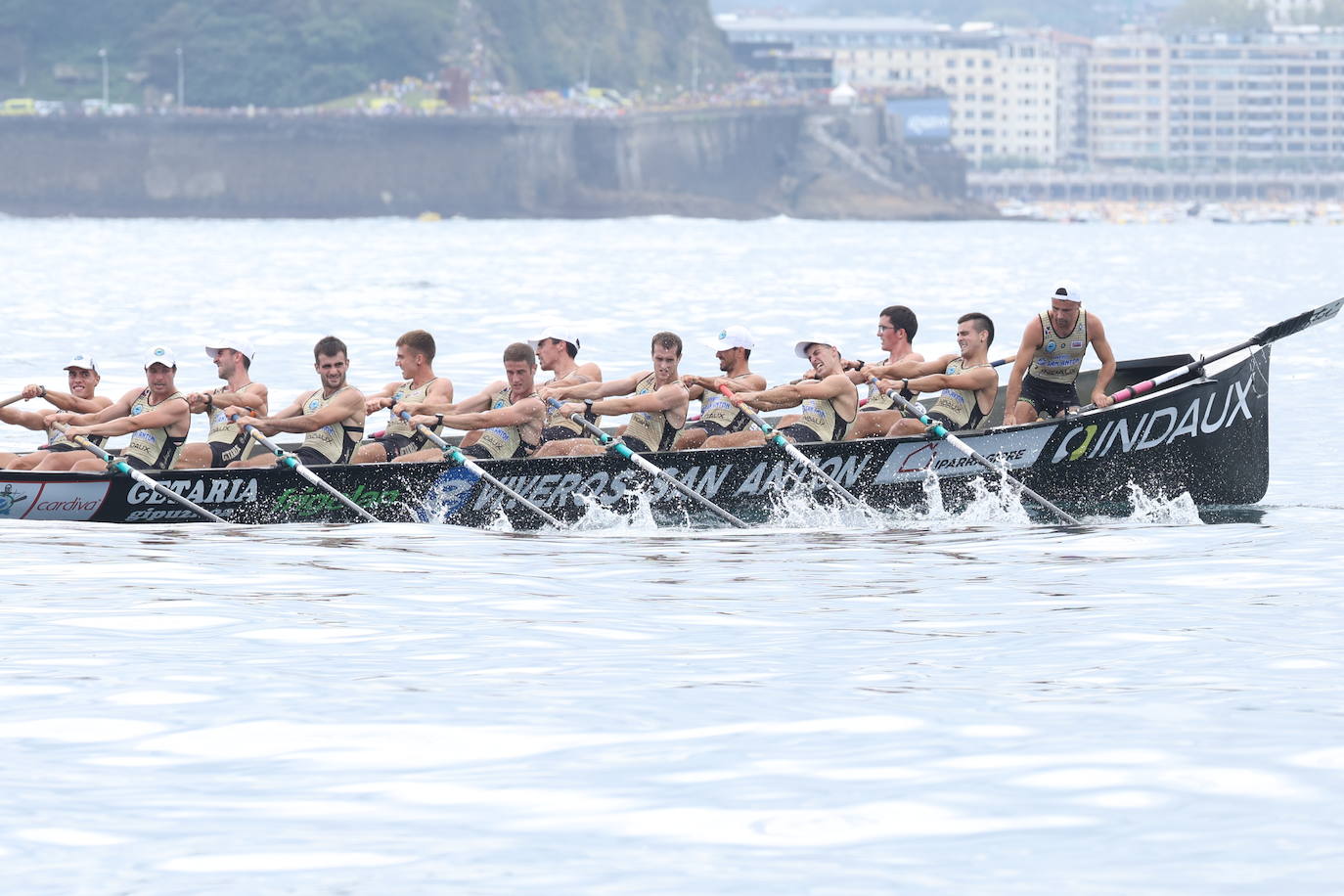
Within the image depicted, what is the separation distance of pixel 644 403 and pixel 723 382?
2.16 ft

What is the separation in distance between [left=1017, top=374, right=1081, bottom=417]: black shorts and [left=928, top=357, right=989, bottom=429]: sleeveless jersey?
51 cm

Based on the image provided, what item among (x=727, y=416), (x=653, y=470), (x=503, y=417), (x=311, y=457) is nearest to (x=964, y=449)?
(x=727, y=416)

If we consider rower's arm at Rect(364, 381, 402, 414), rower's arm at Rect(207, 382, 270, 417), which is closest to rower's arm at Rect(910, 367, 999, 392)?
rower's arm at Rect(364, 381, 402, 414)

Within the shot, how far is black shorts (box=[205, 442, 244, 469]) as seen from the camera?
16484 mm

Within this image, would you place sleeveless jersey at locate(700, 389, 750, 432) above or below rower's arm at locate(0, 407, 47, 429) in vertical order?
below

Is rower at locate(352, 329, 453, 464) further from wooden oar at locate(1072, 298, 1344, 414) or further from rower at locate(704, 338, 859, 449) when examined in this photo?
wooden oar at locate(1072, 298, 1344, 414)

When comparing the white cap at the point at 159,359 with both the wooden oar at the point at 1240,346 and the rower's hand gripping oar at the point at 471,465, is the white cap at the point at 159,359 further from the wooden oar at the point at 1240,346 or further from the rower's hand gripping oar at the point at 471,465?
the wooden oar at the point at 1240,346

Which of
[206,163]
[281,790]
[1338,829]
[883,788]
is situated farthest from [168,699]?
[206,163]

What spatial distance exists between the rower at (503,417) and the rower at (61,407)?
2400 millimetres

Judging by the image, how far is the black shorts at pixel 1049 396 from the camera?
17375 mm

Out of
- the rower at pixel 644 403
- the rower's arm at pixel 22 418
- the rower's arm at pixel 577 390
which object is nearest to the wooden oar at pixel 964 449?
the rower at pixel 644 403

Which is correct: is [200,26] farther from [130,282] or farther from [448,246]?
[130,282]

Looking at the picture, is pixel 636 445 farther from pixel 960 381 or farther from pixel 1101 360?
pixel 1101 360

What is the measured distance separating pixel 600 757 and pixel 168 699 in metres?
2.24
